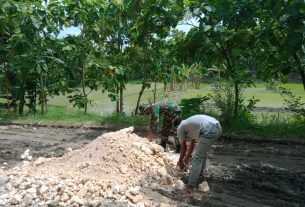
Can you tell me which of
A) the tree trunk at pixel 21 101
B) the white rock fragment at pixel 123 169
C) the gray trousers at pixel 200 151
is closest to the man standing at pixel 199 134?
the gray trousers at pixel 200 151

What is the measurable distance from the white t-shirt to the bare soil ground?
3.00 feet

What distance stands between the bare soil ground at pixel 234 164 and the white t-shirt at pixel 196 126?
3.00 feet

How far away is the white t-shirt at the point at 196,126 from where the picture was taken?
20.0ft

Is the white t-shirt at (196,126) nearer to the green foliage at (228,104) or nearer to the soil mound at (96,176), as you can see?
the soil mound at (96,176)

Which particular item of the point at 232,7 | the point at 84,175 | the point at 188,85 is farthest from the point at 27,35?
the point at 188,85

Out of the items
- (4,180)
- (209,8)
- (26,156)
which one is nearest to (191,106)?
(209,8)

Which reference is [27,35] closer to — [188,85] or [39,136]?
[39,136]

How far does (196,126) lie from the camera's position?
618 centimetres

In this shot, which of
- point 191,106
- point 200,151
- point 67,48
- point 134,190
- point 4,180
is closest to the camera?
point 134,190

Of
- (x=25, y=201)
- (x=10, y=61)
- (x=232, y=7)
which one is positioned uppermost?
(x=232, y=7)

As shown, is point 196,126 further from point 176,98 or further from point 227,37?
point 176,98

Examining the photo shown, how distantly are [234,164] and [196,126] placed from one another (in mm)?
1876

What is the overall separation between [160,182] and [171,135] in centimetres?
295

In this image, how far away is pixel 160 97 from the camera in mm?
17453
